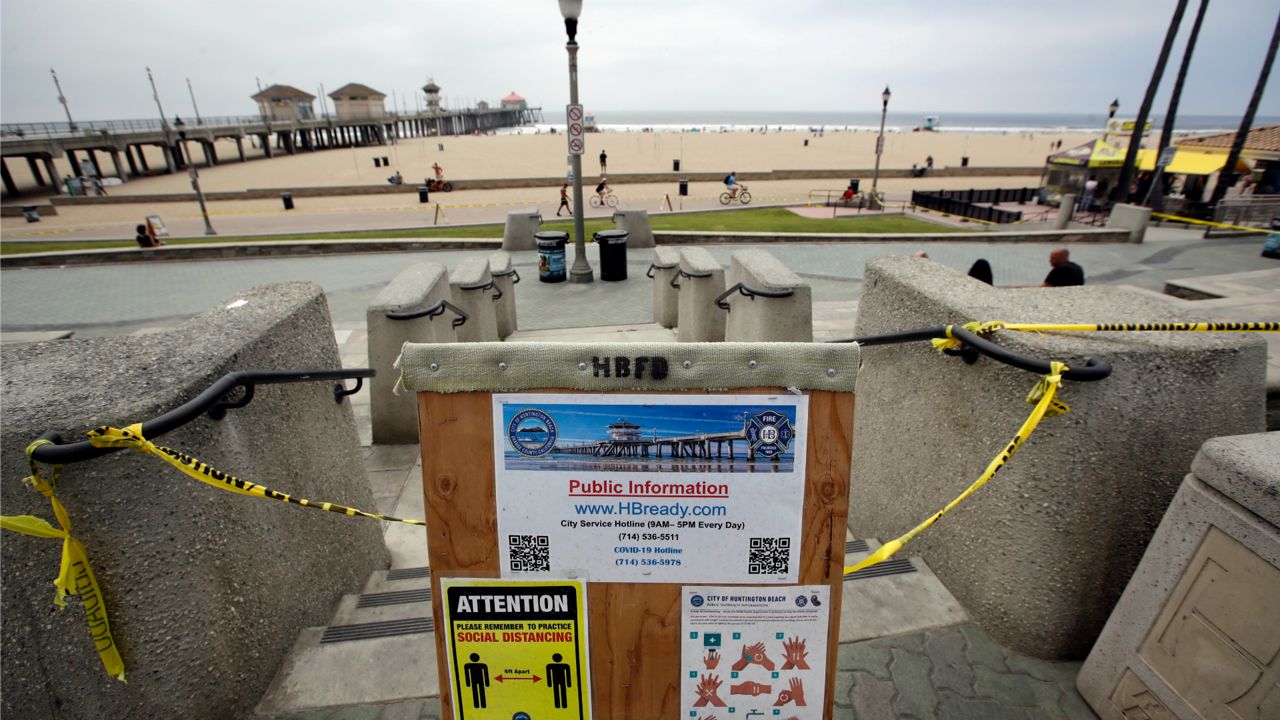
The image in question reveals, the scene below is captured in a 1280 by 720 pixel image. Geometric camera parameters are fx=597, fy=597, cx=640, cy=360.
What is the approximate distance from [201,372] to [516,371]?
4.57 ft

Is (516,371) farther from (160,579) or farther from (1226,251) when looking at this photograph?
(1226,251)

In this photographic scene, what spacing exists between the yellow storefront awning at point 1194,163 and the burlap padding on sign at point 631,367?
31435 mm

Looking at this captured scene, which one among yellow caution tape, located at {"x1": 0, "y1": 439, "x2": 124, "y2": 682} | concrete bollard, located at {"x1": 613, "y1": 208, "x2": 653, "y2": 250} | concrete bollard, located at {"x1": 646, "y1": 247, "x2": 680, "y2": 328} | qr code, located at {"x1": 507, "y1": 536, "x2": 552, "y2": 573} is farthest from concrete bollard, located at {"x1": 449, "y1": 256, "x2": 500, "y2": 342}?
concrete bollard, located at {"x1": 613, "y1": 208, "x2": 653, "y2": 250}

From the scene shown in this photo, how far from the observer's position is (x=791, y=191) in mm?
32844

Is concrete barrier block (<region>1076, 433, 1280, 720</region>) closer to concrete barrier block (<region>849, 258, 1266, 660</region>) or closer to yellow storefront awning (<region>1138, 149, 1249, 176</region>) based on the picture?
concrete barrier block (<region>849, 258, 1266, 660</region>)

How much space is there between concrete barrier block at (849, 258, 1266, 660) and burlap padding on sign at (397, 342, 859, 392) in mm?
1338

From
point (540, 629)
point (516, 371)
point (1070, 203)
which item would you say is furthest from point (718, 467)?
point (1070, 203)

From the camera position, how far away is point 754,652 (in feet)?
6.52

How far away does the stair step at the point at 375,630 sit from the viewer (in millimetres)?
2932

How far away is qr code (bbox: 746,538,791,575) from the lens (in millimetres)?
1863

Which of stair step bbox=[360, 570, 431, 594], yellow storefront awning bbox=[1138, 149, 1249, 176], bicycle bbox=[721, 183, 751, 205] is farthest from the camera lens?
bicycle bbox=[721, 183, 751, 205]

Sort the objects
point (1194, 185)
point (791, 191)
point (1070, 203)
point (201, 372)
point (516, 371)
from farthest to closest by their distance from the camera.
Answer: point (791, 191) < point (1194, 185) < point (1070, 203) < point (201, 372) < point (516, 371)

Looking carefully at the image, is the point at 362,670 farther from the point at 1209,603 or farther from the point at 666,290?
the point at 666,290

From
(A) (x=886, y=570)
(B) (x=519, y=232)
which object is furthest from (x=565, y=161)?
(A) (x=886, y=570)
